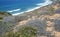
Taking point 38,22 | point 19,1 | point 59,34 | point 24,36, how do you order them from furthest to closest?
point 19,1, point 38,22, point 59,34, point 24,36

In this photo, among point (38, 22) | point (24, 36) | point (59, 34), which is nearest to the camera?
point (24, 36)

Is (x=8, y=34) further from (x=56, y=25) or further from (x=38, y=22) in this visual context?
(x=56, y=25)

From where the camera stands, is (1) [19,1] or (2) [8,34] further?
(1) [19,1]

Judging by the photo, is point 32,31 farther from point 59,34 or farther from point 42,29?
point 59,34

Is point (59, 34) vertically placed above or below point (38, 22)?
below

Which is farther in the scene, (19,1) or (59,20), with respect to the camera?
(19,1)

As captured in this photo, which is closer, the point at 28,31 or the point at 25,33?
the point at 25,33

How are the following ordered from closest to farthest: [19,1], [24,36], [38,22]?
[24,36], [38,22], [19,1]

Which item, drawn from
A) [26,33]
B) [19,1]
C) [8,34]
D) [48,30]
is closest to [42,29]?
[48,30]

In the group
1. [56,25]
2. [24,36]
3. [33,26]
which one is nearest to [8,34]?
[24,36]
